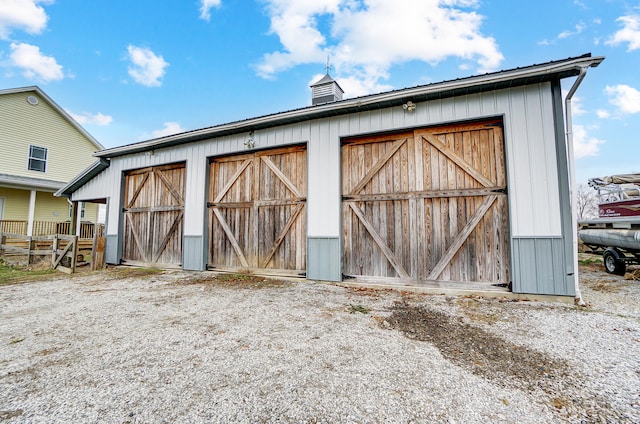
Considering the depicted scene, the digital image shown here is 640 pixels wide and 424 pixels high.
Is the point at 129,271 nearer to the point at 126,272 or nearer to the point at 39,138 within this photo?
the point at 126,272

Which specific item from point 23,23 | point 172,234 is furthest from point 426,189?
point 23,23

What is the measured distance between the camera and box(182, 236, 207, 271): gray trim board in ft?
23.6

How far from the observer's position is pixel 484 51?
9297mm

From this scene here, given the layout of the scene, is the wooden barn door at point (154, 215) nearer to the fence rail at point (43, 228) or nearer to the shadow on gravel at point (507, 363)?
the fence rail at point (43, 228)

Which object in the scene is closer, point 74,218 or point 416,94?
point 416,94

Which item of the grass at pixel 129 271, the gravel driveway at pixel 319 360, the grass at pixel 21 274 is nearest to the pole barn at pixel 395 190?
the grass at pixel 129 271

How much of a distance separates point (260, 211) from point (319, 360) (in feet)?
15.7

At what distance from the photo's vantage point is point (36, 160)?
45.5 ft

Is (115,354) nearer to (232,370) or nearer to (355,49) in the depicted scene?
(232,370)

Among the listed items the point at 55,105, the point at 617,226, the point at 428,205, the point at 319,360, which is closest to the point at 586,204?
the point at 617,226

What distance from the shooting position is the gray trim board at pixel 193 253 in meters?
7.19

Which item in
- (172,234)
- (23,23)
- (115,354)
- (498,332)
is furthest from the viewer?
(23,23)

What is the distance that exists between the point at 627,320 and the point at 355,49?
39.7ft

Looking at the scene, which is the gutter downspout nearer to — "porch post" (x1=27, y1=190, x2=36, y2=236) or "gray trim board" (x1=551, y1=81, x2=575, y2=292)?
"gray trim board" (x1=551, y1=81, x2=575, y2=292)
